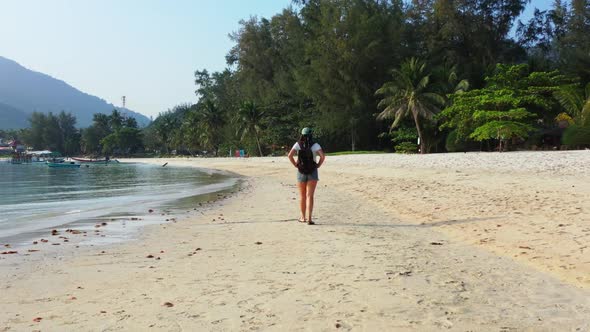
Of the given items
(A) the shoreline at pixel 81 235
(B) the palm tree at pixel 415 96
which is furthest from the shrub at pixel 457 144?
(A) the shoreline at pixel 81 235

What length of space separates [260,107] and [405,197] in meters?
45.1

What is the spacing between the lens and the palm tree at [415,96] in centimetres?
3522

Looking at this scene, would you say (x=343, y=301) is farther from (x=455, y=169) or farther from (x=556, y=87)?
(x=556, y=87)

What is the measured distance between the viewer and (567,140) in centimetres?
2616

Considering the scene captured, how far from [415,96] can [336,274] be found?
1288 inches

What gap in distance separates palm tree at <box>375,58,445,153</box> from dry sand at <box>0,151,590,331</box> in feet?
86.2

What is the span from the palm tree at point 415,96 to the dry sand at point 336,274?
26.3m

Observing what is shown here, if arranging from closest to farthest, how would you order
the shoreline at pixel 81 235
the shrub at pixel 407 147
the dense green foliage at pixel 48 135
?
the shoreline at pixel 81 235, the shrub at pixel 407 147, the dense green foliage at pixel 48 135

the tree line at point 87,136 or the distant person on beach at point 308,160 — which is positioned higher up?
the tree line at point 87,136

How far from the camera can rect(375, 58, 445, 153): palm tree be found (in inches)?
1387

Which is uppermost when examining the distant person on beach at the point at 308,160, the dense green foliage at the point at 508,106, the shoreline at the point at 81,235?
the dense green foliage at the point at 508,106

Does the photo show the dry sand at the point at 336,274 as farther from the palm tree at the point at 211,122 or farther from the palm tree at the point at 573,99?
the palm tree at the point at 211,122

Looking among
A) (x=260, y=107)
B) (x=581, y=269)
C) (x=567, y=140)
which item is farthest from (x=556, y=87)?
(x=260, y=107)

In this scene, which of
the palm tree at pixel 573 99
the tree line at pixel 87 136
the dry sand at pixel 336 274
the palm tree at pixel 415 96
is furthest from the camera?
the tree line at pixel 87 136
